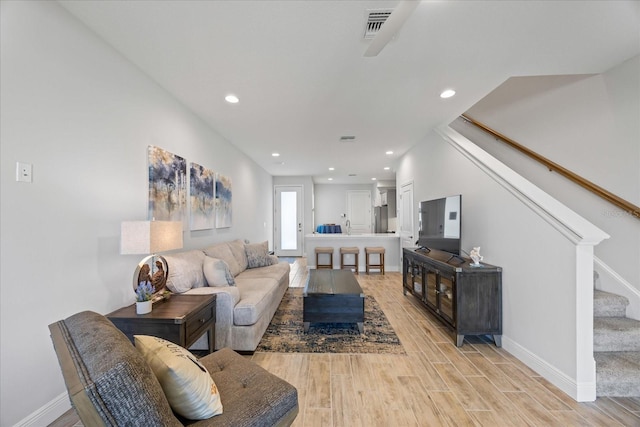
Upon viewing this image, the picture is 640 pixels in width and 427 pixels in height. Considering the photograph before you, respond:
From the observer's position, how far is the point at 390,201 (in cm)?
872

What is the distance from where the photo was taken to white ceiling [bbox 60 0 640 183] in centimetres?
172

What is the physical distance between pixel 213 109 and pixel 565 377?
4312mm

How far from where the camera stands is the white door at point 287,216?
27.7ft

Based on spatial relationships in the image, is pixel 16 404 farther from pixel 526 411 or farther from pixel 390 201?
pixel 390 201

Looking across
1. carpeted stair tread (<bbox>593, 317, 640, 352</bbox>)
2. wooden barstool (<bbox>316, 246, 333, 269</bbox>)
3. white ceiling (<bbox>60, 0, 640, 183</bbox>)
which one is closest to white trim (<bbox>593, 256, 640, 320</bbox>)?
carpeted stair tread (<bbox>593, 317, 640, 352</bbox>)

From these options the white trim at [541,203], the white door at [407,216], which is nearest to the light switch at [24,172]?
the white trim at [541,203]

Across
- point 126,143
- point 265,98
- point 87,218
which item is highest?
point 265,98

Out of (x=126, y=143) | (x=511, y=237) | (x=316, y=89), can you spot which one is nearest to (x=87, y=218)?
(x=126, y=143)

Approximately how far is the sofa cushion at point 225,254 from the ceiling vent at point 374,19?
9.77 feet

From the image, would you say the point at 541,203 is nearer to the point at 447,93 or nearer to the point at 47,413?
the point at 447,93

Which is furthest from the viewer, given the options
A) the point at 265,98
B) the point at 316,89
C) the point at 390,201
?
the point at 390,201

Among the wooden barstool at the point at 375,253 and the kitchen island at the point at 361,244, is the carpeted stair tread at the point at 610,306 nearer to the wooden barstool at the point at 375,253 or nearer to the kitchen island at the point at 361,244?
the wooden barstool at the point at 375,253

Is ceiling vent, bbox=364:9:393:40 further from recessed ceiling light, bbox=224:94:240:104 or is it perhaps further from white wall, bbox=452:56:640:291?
white wall, bbox=452:56:640:291

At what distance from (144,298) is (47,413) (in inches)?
31.2
